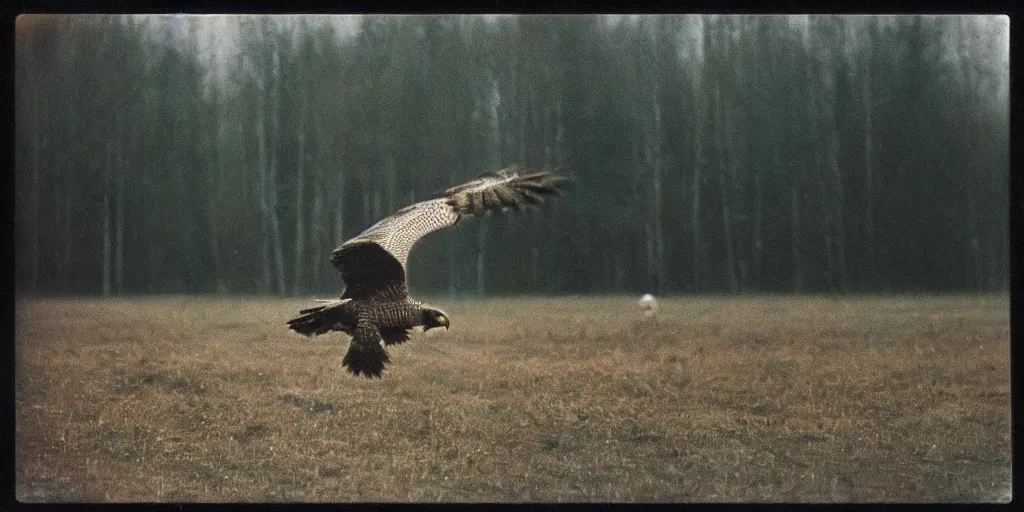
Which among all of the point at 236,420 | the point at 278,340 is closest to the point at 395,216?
the point at 236,420

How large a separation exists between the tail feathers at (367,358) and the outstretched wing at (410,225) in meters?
0.31

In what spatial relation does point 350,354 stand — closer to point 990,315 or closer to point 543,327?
point 543,327

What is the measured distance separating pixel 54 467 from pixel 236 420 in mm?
1368

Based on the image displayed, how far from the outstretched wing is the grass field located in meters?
1.81

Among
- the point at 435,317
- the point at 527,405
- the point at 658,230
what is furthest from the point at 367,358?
the point at 658,230

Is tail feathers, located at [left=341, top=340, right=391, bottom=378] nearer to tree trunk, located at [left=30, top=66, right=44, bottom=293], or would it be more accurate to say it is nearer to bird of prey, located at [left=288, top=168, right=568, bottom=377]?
bird of prey, located at [left=288, top=168, right=568, bottom=377]

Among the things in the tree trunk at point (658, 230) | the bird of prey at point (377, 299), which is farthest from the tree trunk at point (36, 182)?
the tree trunk at point (658, 230)

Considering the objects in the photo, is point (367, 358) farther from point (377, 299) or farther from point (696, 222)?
point (696, 222)

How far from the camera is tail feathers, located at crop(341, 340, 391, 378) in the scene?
5668mm

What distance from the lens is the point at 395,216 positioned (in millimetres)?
5984

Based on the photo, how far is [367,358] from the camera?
5.68 m

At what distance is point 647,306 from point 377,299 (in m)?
4.50

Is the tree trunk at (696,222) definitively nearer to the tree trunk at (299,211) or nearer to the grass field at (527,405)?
the grass field at (527,405)

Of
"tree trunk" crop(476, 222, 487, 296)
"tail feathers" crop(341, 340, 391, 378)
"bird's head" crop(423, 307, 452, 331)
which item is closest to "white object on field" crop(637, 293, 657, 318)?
"tree trunk" crop(476, 222, 487, 296)
